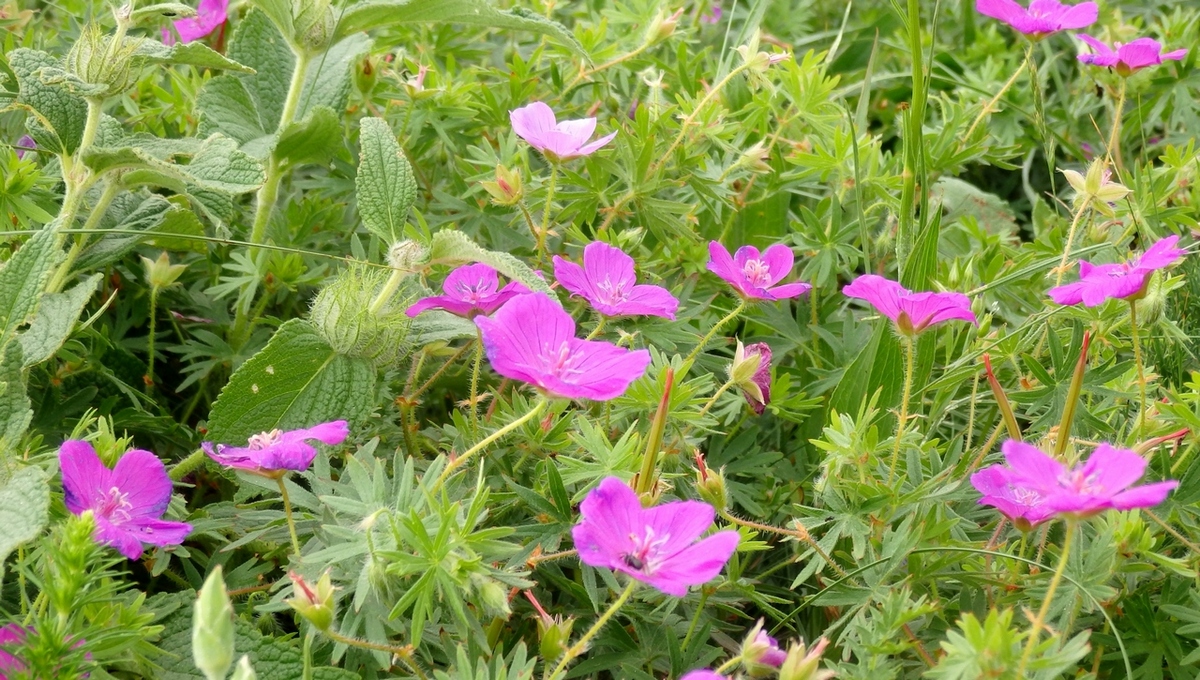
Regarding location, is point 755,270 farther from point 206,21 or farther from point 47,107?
point 206,21

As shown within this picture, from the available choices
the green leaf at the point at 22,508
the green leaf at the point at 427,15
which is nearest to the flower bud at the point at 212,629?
the green leaf at the point at 22,508

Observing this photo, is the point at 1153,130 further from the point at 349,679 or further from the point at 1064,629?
the point at 349,679

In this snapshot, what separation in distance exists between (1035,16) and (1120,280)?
2.29 feet

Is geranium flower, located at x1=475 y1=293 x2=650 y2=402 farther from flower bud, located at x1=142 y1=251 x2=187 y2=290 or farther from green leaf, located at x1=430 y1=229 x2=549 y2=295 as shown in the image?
flower bud, located at x1=142 y1=251 x2=187 y2=290

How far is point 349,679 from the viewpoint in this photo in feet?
3.57

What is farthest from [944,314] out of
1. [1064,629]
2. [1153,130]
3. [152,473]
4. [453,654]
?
[1153,130]

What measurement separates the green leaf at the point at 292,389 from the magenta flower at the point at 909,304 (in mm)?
569

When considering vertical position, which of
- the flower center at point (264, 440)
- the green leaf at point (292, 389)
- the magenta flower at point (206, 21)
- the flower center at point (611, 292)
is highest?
the magenta flower at point (206, 21)

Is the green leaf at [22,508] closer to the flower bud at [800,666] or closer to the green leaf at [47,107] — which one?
the green leaf at [47,107]

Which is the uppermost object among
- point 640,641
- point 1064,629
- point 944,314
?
point 944,314

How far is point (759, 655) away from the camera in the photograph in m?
1.01

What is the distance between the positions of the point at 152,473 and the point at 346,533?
0.25 meters

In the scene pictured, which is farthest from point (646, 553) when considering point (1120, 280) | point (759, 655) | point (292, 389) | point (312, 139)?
point (312, 139)

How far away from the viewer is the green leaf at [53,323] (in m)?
1.27
